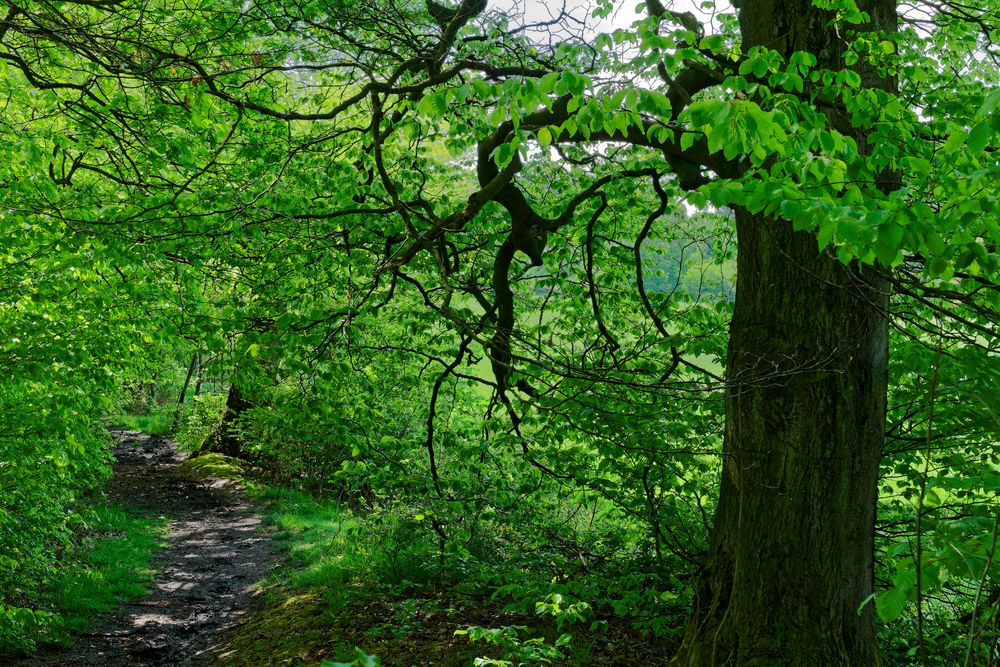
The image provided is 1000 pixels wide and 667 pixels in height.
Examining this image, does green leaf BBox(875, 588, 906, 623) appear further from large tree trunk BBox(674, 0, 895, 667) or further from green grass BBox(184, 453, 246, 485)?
green grass BBox(184, 453, 246, 485)

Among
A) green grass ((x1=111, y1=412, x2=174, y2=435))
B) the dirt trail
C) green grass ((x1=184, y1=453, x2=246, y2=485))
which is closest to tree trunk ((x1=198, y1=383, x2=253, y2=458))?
green grass ((x1=184, y1=453, x2=246, y2=485))

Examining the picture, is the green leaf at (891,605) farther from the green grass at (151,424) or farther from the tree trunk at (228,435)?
the green grass at (151,424)

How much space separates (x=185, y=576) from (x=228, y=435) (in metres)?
9.29

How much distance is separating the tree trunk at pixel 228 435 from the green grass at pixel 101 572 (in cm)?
571

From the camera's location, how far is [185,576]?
32.7ft

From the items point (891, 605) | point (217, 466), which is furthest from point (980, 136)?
point (217, 466)

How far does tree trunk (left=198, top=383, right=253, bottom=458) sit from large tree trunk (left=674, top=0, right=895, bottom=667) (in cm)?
1599

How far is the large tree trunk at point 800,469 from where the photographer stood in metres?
3.96

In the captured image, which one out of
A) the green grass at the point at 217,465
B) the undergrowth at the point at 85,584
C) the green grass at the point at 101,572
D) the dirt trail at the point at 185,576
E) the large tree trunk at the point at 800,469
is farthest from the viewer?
the green grass at the point at 217,465

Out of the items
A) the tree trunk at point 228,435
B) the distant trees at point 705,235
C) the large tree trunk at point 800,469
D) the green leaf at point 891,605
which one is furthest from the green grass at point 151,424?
the green leaf at point 891,605

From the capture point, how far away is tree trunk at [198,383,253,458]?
59.8 ft

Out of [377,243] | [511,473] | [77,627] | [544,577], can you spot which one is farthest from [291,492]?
[544,577]

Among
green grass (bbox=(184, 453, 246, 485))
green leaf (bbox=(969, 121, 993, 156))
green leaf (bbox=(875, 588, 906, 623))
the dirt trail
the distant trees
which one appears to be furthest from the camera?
green grass (bbox=(184, 453, 246, 485))

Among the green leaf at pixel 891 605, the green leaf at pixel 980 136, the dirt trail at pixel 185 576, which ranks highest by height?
the green leaf at pixel 980 136
